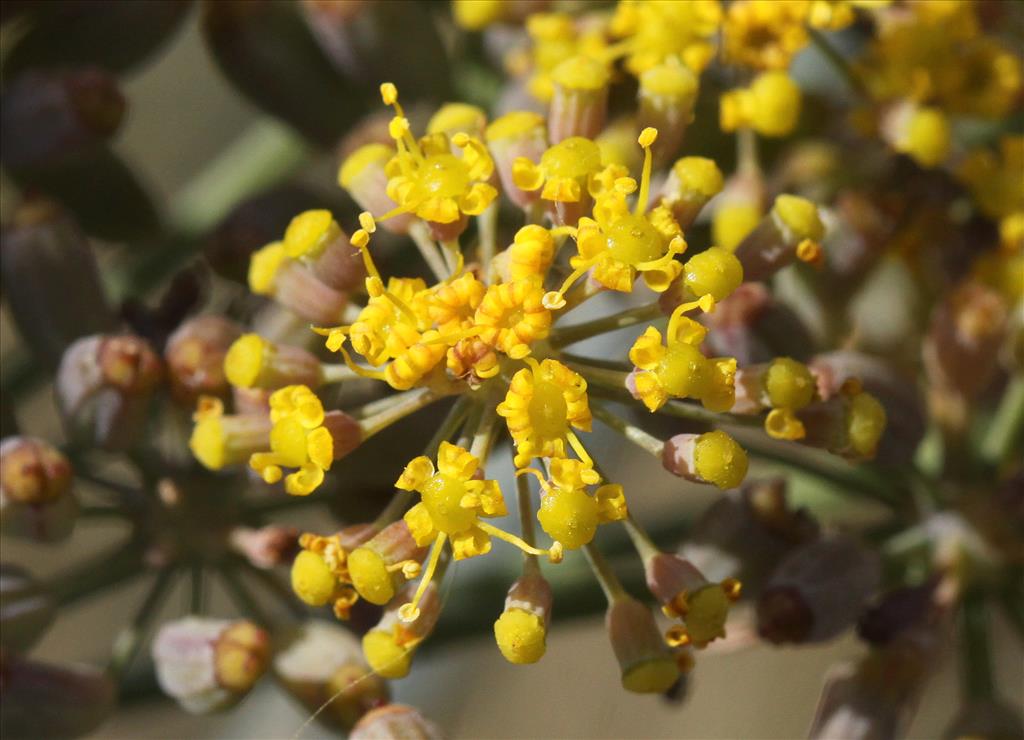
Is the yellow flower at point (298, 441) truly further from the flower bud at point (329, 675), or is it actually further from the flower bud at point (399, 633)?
the flower bud at point (329, 675)

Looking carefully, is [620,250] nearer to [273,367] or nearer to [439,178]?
[439,178]

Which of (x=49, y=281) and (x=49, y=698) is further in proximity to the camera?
(x=49, y=281)

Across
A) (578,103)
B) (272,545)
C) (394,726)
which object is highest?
(578,103)

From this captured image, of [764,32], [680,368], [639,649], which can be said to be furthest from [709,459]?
[764,32]

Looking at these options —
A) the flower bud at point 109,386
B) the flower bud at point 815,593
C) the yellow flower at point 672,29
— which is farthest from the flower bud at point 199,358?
the flower bud at point 815,593

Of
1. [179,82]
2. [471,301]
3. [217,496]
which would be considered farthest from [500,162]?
[179,82]

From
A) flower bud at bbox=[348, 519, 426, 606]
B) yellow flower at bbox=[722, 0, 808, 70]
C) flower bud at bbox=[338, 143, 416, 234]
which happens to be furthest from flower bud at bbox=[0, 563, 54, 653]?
yellow flower at bbox=[722, 0, 808, 70]

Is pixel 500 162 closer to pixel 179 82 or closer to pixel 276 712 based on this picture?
pixel 276 712
